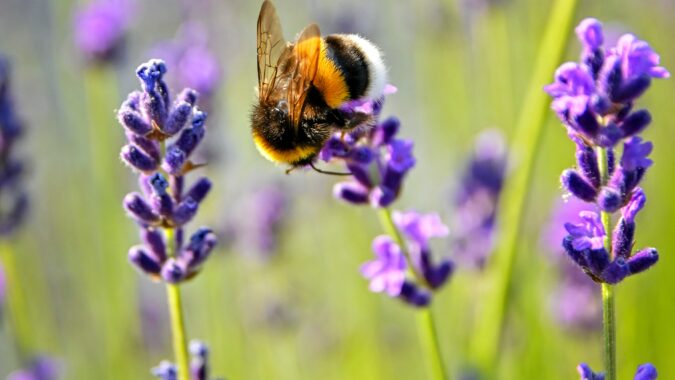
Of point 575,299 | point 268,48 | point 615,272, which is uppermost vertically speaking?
point 268,48

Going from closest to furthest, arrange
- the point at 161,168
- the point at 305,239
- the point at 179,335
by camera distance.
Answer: the point at 179,335
the point at 161,168
the point at 305,239

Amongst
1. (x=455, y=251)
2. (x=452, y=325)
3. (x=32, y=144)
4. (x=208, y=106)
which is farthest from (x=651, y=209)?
(x=32, y=144)

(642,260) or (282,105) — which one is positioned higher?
(282,105)

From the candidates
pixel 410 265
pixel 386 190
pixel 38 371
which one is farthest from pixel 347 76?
pixel 38 371

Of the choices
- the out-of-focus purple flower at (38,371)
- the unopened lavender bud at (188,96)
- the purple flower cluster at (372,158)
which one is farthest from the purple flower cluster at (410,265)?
the out-of-focus purple flower at (38,371)

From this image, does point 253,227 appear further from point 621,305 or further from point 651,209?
point 651,209

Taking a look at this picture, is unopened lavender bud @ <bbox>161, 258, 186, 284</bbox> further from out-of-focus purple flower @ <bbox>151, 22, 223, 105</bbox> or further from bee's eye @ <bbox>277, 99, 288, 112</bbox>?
out-of-focus purple flower @ <bbox>151, 22, 223, 105</bbox>

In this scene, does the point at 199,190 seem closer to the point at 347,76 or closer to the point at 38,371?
the point at 347,76
